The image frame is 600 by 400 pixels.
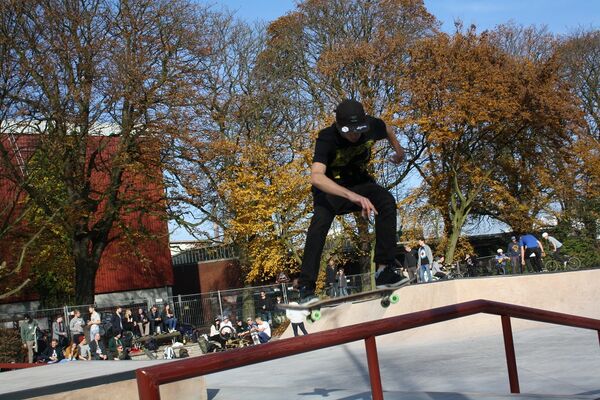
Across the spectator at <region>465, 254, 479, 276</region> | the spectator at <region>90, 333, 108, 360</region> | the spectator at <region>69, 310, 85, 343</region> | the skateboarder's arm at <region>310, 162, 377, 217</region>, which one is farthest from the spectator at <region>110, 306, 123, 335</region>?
the spectator at <region>465, 254, 479, 276</region>

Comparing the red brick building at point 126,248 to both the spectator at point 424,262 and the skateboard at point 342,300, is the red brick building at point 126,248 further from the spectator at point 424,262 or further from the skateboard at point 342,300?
the skateboard at point 342,300

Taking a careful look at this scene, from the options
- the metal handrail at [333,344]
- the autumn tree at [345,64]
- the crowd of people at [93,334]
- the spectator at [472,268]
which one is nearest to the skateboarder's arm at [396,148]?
the metal handrail at [333,344]

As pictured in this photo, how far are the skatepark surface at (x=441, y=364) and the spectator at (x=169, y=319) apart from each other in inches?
227

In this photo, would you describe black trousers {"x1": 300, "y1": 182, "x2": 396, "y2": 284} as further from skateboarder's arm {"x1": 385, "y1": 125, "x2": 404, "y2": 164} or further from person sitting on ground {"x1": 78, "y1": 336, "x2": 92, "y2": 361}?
person sitting on ground {"x1": 78, "y1": 336, "x2": 92, "y2": 361}

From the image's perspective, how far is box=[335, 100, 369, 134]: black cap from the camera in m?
5.84

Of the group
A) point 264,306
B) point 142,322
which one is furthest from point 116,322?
point 264,306

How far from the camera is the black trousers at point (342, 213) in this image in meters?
6.33

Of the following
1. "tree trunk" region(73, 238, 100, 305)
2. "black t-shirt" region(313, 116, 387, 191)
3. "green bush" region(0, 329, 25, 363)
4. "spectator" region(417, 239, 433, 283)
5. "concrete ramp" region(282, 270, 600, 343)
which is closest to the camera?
"black t-shirt" region(313, 116, 387, 191)

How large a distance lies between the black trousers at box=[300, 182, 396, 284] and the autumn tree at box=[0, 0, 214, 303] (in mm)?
18033

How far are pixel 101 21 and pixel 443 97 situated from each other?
51.0 ft

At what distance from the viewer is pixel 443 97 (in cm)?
3297

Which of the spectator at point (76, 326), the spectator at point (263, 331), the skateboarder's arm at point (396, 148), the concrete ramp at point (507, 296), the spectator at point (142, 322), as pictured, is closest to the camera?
the skateboarder's arm at point (396, 148)

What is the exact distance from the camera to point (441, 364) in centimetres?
994

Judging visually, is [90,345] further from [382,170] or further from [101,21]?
[382,170]
